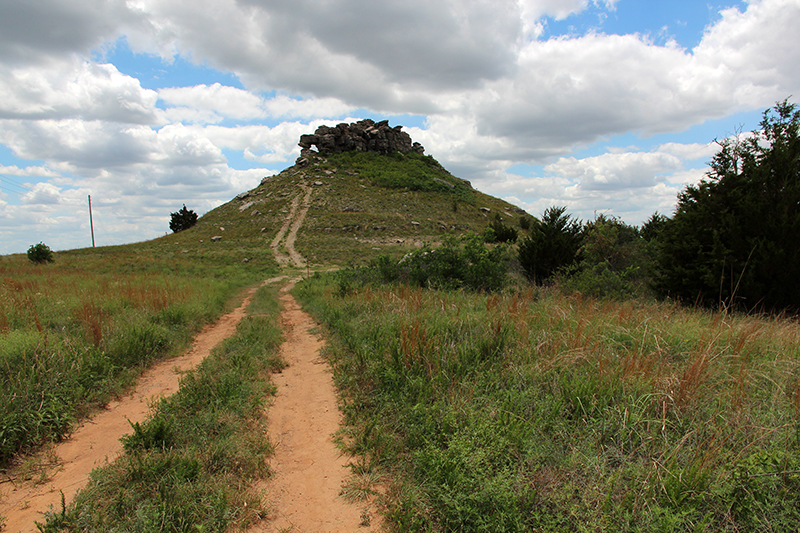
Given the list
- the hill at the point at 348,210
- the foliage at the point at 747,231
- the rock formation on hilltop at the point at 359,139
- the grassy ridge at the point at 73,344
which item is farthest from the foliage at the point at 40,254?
the rock formation on hilltop at the point at 359,139

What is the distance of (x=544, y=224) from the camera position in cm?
1457

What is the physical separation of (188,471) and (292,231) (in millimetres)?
42249

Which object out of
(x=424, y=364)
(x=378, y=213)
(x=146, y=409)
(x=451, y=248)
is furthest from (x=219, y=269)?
(x=378, y=213)

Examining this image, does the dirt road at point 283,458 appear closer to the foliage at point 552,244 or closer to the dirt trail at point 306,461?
the dirt trail at point 306,461

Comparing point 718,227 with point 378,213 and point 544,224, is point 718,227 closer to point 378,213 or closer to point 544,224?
point 544,224

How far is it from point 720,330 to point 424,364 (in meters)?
3.87

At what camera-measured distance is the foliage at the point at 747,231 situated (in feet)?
27.1

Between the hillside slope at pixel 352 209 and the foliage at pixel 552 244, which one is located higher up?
the hillside slope at pixel 352 209

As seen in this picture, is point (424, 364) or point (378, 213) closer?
point (424, 364)

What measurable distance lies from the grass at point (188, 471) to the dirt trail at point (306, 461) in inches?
6.3

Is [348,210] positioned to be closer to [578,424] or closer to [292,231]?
[292,231]

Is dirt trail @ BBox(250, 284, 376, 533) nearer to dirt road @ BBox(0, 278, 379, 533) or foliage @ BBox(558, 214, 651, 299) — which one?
dirt road @ BBox(0, 278, 379, 533)

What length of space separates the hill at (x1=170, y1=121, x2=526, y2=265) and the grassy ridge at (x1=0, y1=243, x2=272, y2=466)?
19.5m

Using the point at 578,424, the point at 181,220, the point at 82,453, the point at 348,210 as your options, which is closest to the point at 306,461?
the point at 82,453
